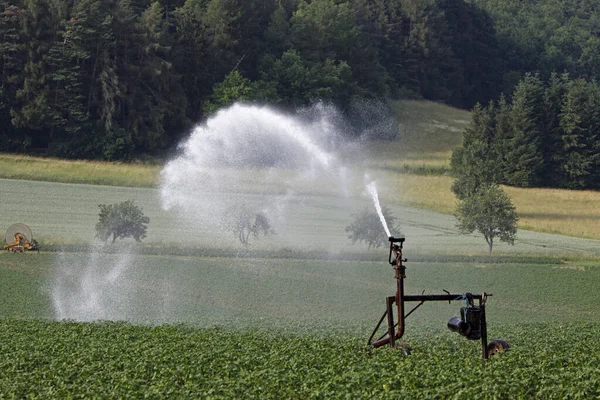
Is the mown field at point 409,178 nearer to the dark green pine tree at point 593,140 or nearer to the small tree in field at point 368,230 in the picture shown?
the dark green pine tree at point 593,140

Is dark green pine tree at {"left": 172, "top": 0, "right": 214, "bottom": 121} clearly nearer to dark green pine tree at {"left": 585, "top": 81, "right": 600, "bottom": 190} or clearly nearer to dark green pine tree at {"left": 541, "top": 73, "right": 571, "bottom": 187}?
dark green pine tree at {"left": 541, "top": 73, "right": 571, "bottom": 187}

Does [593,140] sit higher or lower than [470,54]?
lower

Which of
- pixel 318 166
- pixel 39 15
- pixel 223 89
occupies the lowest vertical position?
pixel 318 166

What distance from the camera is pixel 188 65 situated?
93250 mm

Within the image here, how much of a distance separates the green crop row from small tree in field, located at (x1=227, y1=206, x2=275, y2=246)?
25.3m

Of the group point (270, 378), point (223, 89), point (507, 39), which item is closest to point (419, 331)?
point (270, 378)

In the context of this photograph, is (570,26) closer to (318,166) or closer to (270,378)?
(318,166)

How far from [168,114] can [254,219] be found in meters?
37.8

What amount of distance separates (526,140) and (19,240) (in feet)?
201

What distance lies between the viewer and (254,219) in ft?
167

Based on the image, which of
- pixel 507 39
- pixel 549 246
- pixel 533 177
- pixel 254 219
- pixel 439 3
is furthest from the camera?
pixel 507 39

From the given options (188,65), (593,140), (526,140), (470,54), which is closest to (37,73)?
→ (188,65)

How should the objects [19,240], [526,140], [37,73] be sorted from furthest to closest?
[526,140] < [37,73] < [19,240]

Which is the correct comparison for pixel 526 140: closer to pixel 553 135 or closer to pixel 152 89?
pixel 553 135
